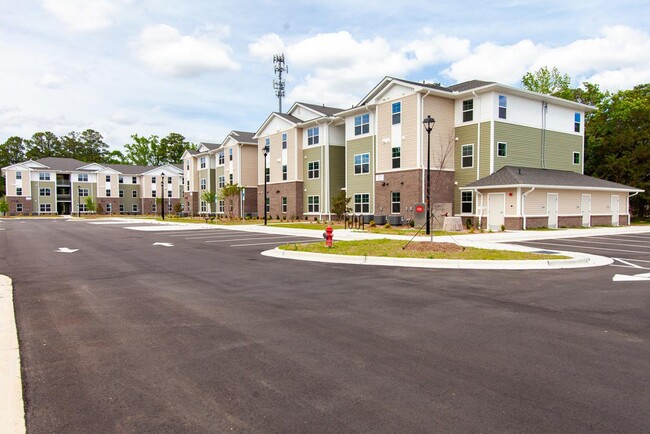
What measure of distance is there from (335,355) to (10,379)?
11.2 feet

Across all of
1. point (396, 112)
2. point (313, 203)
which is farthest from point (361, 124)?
point (313, 203)

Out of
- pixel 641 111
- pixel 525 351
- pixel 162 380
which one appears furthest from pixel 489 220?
pixel 162 380

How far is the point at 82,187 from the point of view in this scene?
285 ft

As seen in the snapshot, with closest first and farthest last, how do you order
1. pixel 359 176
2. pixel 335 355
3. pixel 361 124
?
1. pixel 335 355
2. pixel 361 124
3. pixel 359 176

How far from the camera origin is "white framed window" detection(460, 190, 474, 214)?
3017 centimetres

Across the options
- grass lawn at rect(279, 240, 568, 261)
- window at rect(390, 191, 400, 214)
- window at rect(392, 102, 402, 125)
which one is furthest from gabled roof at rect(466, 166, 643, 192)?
grass lawn at rect(279, 240, 568, 261)

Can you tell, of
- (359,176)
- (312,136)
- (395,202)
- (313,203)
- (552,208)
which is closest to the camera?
(552,208)

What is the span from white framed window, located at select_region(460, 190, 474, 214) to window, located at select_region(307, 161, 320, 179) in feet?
49.6

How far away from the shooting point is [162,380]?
4.43 m

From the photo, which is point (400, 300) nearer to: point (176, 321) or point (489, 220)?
point (176, 321)

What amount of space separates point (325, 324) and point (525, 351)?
2720mm

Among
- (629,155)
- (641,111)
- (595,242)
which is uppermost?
(641,111)

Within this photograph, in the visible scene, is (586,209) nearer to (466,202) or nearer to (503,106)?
(466,202)

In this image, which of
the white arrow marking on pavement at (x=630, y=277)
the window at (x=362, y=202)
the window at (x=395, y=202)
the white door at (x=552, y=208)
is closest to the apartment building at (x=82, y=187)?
the window at (x=362, y=202)
